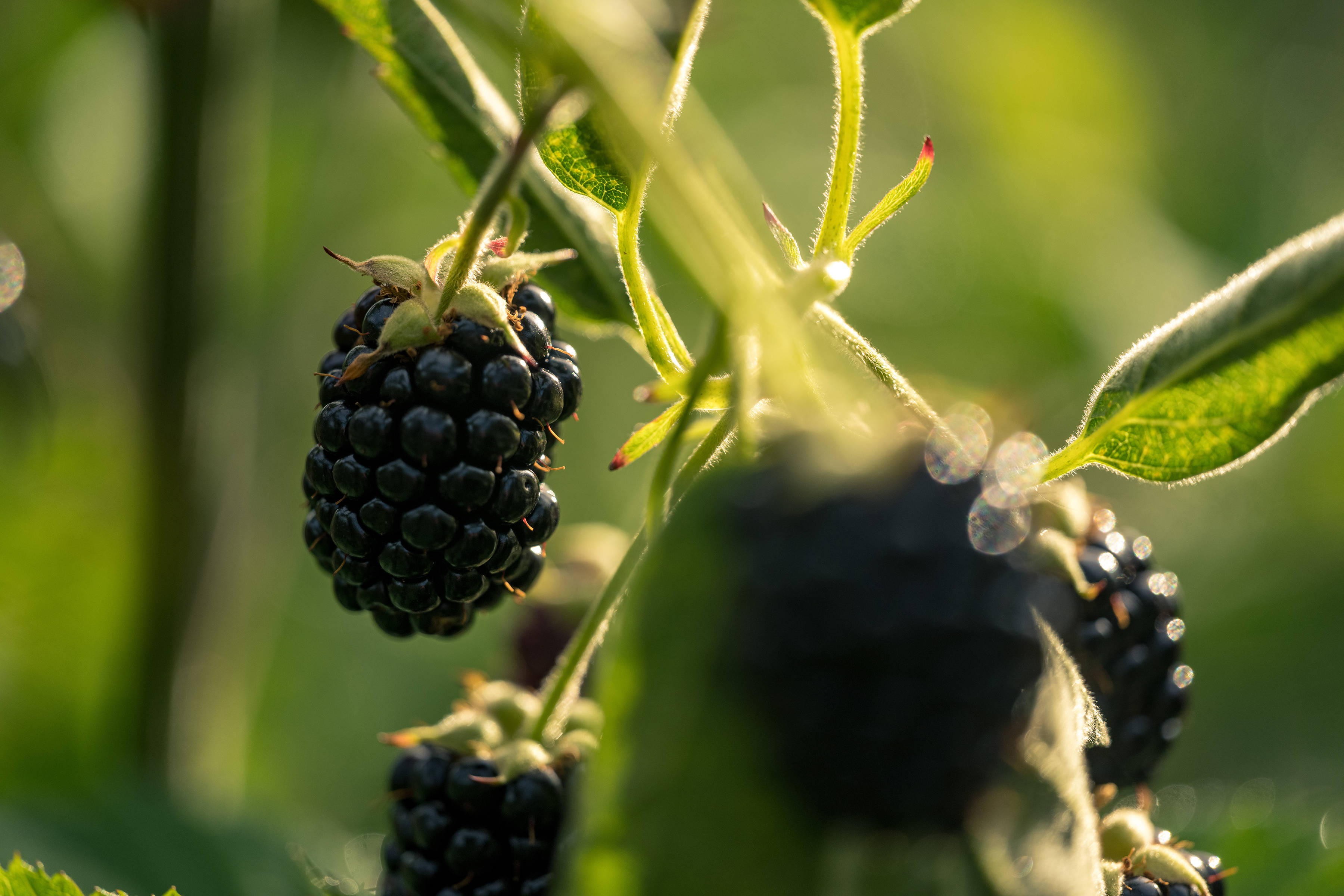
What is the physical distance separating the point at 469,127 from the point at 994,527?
71 centimetres

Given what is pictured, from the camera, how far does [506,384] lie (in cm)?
100

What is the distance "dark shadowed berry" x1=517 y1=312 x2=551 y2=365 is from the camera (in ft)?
3.38

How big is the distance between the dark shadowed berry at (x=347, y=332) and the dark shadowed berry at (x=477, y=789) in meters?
0.38

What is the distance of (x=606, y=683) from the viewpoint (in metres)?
0.64

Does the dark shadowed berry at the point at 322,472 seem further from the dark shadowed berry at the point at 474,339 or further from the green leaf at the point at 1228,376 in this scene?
the green leaf at the point at 1228,376

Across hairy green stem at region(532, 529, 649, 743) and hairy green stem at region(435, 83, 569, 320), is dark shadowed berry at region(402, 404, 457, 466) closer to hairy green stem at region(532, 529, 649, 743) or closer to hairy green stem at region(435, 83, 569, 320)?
hairy green stem at region(435, 83, 569, 320)

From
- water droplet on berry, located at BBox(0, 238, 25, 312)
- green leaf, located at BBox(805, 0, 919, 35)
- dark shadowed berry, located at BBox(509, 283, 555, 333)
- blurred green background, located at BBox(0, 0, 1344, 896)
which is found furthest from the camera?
water droplet on berry, located at BBox(0, 238, 25, 312)

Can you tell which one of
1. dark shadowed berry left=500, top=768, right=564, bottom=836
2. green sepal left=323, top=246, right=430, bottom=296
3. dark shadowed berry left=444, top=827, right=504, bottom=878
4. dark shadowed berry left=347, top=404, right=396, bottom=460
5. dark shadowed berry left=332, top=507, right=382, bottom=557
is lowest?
dark shadowed berry left=444, top=827, right=504, bottom=878

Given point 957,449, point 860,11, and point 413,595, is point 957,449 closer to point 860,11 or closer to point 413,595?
point 860,11

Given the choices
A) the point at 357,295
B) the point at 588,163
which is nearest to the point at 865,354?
the point at 588,163

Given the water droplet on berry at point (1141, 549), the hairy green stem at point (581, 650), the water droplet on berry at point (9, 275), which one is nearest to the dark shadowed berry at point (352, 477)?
the hairy green stem at point (581, 650)

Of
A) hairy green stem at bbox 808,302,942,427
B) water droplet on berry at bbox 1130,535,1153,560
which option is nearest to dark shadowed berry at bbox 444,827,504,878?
hairy green stem at bbox 808,302,942,427

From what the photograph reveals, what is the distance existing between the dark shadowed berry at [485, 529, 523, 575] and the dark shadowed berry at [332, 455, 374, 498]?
12 centimetres

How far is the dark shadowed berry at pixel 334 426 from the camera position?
102 cm
